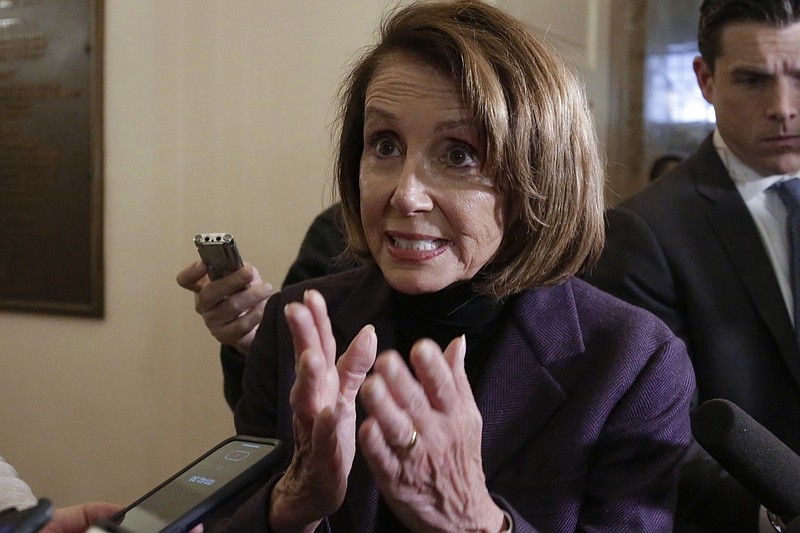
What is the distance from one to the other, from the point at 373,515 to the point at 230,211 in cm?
138

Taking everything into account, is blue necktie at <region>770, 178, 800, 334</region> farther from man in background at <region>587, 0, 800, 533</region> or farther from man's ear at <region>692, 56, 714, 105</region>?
man's ear at <region>692, 56, 714, 105</region>

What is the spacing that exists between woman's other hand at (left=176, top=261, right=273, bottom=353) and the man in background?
605mm

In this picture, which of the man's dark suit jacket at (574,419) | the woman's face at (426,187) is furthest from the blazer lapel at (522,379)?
the woman's face at (426,187)

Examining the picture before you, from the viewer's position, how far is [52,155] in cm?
244

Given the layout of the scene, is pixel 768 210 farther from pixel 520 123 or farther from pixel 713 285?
pixel 520 123

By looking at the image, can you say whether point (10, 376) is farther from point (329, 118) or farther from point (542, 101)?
point (542, 101)

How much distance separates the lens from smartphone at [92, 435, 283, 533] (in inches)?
28.2

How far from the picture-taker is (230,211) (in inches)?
88.4

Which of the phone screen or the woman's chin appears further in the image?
the woman's chin

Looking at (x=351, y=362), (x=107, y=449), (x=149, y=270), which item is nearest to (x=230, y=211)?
(x=149, y=270)

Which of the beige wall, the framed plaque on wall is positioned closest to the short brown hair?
the beige wall

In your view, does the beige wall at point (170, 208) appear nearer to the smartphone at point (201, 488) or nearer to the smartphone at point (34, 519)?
the smartphone at point (201, 488)

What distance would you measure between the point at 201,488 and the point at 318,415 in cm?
13

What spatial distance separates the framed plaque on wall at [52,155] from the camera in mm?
2379
